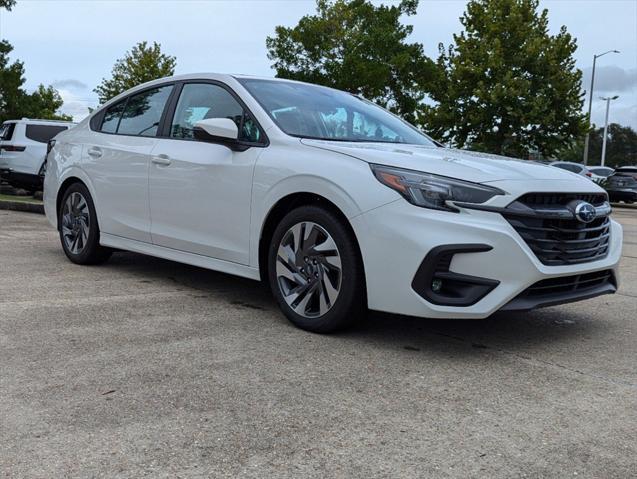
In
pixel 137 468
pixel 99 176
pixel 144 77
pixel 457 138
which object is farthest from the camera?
pixel 144 77

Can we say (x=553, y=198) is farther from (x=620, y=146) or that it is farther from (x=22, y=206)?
(x=620, y=146)

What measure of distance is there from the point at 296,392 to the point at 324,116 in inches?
90.6

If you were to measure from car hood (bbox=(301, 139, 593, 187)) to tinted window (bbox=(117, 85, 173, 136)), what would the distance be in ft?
5.40

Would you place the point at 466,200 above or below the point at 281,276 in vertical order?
above

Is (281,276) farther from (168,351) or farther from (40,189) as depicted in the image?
(40,189)

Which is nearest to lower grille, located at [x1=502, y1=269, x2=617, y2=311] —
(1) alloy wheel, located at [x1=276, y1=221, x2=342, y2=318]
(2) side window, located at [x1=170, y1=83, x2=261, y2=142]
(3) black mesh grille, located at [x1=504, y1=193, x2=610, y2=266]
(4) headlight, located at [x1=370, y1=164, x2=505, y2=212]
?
(3) black mesh grille, located at [x1=504, y1=193, x2=610, y2=266]

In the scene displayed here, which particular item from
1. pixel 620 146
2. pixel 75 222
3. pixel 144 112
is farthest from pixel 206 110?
pixel 620 146

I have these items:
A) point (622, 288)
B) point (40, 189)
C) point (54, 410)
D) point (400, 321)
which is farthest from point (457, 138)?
point (54, 410)

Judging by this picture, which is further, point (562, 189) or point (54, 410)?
point (562, 189)

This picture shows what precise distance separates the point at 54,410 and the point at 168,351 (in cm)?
91

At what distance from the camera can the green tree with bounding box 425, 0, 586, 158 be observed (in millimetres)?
29672

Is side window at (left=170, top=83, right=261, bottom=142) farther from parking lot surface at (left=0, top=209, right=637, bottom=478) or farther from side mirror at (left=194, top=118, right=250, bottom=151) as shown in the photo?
parking lot surface at (left=0, top=209, right=637, bottom=478)

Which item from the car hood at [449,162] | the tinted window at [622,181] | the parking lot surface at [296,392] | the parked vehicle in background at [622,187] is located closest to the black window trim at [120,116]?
the parking lot surface at [296,392]

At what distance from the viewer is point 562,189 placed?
3953 millimetres
